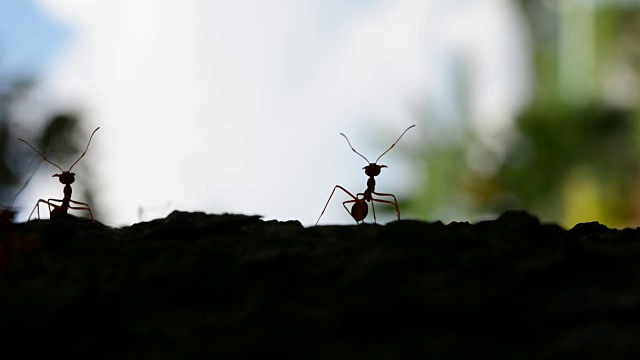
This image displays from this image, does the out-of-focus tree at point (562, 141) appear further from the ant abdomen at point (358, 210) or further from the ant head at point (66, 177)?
the ant head at point (66, 177)

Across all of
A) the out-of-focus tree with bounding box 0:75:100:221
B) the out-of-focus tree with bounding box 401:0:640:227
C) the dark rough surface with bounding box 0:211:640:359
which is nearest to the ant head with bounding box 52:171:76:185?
the out-of-focus tree with bounding box 0:75:100:221

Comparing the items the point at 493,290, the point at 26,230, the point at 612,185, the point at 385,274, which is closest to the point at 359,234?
the point at 385,274

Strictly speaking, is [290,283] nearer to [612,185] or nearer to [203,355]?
[203,355]

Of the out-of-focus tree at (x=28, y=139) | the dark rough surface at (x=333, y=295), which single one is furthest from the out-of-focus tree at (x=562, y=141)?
the dark rough surface at (x=333, y=295)

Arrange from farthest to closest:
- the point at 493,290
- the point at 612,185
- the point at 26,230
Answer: the point at 612,185 < the point at 26,230 < the point at 493,290

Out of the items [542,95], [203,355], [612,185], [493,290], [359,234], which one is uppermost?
[542,95]

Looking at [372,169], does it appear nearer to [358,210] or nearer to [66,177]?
[358,210]
